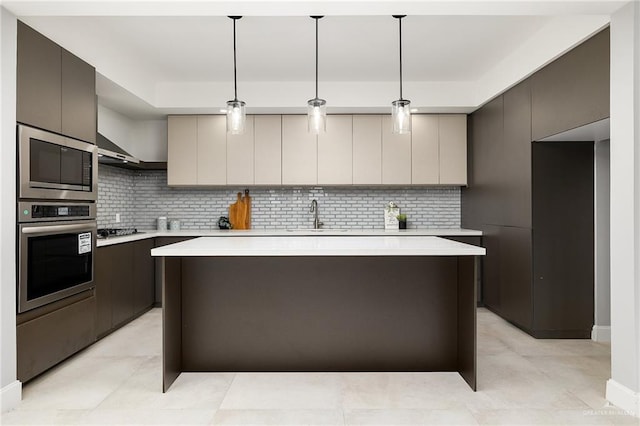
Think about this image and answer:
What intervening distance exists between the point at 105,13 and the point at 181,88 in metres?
2.38

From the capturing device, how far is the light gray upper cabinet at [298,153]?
496 centimetres

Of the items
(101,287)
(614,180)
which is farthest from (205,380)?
(614,180)

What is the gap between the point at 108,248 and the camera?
3.71 metres

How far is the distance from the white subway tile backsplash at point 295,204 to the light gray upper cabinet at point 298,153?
0.43 meters

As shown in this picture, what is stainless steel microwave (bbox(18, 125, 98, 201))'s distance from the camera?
2559 millimetres

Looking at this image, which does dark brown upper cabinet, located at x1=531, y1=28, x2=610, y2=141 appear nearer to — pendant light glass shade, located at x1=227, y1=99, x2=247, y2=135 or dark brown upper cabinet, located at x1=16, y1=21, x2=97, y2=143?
pendant light glass shade, located at x1=227, y1=99, x2=247, y2=135

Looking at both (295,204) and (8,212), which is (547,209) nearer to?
(295,204)

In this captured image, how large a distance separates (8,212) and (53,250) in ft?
1.65

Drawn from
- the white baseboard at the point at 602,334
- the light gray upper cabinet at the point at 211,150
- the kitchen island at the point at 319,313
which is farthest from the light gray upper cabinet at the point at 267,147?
the white baseboard at the point at 602,334

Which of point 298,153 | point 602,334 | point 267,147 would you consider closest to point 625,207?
point 602,334

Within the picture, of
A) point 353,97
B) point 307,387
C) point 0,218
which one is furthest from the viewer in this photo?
point 353,97

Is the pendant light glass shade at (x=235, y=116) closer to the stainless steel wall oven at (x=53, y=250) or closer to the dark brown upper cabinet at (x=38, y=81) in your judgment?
the dark brown upper cabinet at (x=38, y=81)

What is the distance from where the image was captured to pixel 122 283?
4.00 metres

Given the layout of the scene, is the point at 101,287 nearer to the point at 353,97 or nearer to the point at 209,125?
the point at 209,125
